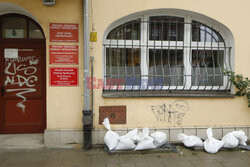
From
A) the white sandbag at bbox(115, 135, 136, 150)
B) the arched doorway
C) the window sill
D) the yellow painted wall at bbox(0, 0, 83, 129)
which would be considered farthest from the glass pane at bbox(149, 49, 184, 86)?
the arched doorway

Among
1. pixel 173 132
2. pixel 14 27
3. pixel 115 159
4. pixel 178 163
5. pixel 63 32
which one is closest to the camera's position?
pixel 178 163

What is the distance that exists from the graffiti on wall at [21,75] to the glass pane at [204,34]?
3.62 m

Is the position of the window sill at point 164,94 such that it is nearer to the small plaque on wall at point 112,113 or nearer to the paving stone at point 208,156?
the small plaque on wall at point 112,113

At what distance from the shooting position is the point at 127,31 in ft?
15.1

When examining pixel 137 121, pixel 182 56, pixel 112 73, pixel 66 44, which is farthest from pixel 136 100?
pixel 66 44

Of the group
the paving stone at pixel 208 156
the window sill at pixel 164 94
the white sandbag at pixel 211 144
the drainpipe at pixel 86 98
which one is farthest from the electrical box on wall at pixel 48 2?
the paving stone at pixel 208 156

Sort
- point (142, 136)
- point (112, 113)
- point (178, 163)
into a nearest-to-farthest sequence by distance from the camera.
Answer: point (178, 163), point (142, 136), point (112, 113)

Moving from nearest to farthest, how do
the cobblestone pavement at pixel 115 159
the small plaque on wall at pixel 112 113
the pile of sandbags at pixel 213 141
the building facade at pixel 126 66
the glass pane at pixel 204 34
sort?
the cobblestone pavement at pixel 115 159 → the pile of sandbags at pixel 213 141 → the building facade at pixel 126 66 → the small plaque on wall at pixel 112 113 → the glass pane at pixel 204 34

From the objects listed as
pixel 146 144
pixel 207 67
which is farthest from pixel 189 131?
pixel 207 67

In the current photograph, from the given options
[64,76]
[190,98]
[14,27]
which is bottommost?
[190,98]

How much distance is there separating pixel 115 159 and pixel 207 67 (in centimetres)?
293

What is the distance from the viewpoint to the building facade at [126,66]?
4.20 meters

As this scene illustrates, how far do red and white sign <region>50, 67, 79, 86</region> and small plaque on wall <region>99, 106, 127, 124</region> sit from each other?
0.78 metres

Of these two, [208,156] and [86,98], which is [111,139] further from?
[208,156]
